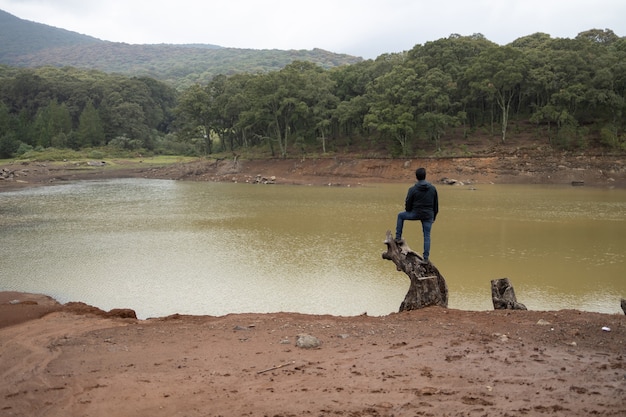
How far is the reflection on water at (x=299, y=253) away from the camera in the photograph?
11.0 meters

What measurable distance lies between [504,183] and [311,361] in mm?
34852

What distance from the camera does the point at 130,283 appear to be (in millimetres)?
12328

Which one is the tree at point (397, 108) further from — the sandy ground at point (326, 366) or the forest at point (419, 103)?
the sandy ground at point (326, 366)

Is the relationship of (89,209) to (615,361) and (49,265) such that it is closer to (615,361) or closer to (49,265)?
(49,265)

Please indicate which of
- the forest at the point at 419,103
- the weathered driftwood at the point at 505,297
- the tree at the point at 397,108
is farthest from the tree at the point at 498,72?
the weathered driftwood at the point at 505,297

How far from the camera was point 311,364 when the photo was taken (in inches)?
233

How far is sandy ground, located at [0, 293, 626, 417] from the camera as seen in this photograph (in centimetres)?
471

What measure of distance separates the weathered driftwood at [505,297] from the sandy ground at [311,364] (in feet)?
2.26

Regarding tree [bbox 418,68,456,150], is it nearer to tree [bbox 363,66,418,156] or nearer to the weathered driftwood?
tree [bbox 363,66,418,156]

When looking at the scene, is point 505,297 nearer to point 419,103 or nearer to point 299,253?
point 299,253

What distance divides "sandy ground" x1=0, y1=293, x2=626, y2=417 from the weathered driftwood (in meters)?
0.65

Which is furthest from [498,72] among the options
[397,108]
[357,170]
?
[357,170]

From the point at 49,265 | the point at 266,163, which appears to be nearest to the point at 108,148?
the point at 266,163

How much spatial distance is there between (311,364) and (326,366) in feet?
0.67
